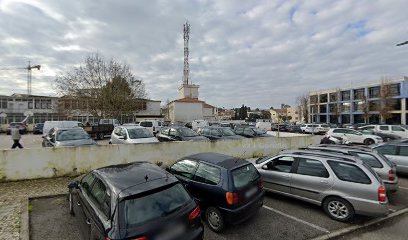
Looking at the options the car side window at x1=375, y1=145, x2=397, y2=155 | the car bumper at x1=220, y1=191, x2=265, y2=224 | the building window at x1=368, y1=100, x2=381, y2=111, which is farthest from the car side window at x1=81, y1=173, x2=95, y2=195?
the building window at x1=368, y1=100, x2=381, y2=111

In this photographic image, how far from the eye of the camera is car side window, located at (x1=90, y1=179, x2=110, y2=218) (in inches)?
127

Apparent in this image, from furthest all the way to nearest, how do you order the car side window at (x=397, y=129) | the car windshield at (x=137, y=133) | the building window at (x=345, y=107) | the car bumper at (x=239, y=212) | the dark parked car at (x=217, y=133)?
the building window at (x=345, y=107)
the car side window at (x=397, y=129)
the dark parked car at (x=217, y=133)
the car windshield at (x=137, y=133)
the car bumper at (x=239, y=212)

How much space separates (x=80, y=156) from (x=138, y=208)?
6.54m

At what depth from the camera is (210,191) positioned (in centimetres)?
464

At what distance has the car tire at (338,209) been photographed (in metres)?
5.04

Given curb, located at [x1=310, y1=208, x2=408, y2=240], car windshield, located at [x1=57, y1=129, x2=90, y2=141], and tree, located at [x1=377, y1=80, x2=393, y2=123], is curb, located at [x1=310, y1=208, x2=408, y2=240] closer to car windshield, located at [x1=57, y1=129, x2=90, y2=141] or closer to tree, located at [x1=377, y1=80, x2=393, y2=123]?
car windshield, located at [x1=57, y1=129, x2=90, y2=141]

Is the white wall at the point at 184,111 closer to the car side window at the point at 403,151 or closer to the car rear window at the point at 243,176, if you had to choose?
the car side window at the point at 403,151

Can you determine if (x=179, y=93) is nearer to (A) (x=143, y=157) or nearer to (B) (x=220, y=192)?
(A) (x=143, y=157)

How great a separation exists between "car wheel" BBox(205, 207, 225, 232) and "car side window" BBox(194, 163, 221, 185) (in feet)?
1.80

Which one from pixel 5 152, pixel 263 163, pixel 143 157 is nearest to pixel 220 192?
pixel 263 163

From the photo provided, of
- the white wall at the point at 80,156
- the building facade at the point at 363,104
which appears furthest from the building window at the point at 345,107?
the white wall at the point at 80,156

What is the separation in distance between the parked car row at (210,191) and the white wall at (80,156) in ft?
11.8

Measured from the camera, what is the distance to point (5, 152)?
7.66m

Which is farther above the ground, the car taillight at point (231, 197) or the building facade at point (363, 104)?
the building facade at point (363, 104)
